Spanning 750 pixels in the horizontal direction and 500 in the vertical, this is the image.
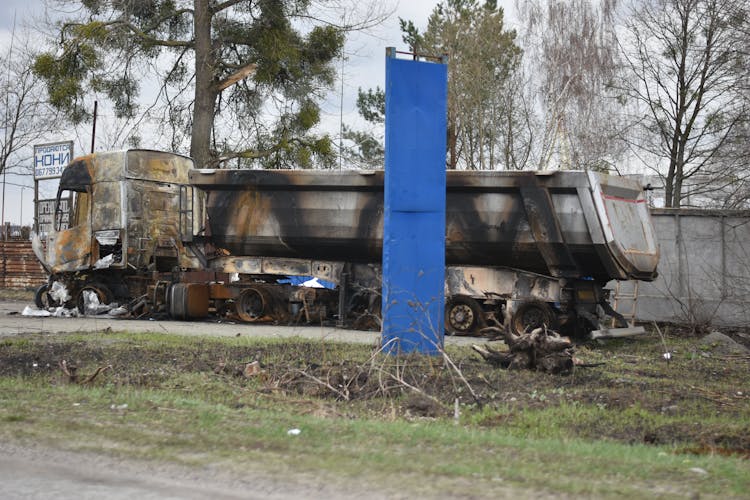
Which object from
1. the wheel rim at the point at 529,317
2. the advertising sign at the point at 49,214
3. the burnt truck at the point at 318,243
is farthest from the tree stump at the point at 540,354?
the advertising sign at the point at 49,214

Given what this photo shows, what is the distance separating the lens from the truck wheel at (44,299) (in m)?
20.3

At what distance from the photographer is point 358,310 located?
17.8m

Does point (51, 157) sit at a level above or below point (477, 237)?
above

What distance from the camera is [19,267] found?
31.4 metres

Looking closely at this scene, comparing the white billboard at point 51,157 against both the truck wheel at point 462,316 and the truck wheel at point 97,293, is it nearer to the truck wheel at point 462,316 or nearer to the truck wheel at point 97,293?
the truck wheel at point 97,293

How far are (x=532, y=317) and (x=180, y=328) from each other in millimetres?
6648

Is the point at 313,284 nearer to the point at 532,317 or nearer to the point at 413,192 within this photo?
the point at 532,317

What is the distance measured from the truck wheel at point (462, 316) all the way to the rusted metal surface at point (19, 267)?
20.1m

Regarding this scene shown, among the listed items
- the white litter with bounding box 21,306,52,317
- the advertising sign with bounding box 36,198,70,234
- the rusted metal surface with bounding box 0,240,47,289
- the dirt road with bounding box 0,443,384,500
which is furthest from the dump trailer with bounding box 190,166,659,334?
the rusted metal surface with bounding box 0,240,47,289

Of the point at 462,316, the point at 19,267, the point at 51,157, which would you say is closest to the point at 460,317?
the point at 462,316

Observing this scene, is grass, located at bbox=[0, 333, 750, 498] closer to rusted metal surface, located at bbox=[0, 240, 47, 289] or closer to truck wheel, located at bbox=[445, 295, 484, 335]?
truck wheel, located at bbox=[445, 295, 484, 335]

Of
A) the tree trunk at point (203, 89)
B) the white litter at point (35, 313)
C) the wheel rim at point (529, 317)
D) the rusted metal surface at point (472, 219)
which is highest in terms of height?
the tree trunk at point (203, 89)

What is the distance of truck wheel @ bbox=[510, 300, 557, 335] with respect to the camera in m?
15.4

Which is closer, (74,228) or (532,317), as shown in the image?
(532,317)
